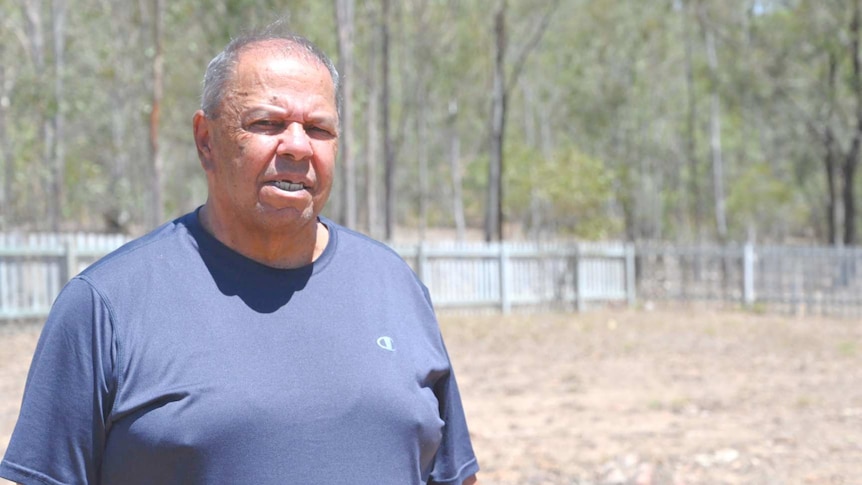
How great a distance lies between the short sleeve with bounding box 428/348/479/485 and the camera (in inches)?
90.9

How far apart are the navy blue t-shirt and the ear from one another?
129 millimetres

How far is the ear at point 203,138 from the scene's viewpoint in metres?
2.14

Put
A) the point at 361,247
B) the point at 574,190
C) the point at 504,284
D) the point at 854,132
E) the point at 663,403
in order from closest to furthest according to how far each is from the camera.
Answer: the point at 361,247, the point at 663,403, the point at 504,284, the point at 574,190, the point at 854,132

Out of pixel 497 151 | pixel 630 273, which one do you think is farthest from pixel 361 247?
pixel 497 151

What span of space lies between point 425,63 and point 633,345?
29.4m

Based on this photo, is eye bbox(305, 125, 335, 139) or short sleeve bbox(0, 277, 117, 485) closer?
short sleeve bbox(0, 277, 117, 485)

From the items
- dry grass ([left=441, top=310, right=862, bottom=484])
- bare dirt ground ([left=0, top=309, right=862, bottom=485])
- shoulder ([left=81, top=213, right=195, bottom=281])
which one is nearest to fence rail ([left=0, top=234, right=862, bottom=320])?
bare dirt ground ([left=0, top=309, right=862, bottom=485])

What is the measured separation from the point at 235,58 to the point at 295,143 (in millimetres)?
247

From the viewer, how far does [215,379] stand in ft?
6.29

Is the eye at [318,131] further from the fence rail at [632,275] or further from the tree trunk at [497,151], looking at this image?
the tree trunk at [497,151]

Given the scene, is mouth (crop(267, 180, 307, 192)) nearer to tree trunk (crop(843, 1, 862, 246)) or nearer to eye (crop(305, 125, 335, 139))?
eye (crop(305, 125, 335, 139))

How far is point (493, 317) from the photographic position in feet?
65.2

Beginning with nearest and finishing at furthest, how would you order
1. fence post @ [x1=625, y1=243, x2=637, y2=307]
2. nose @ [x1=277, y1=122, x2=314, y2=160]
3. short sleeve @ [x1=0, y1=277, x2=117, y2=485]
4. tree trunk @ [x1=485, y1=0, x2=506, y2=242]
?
short sleeve @ [x1=0, y1=277, x2=117, y2=485] < nose @ [x1=277, y1=122, x2=314, y2=160] < fence post @ [x1=625, y1=243, x2=637, y2=307] < tree trunk @ [x1=485, y1=0, x2=506, y2=242]

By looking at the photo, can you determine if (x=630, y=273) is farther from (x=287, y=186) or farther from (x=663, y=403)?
(x=287, y=186)
